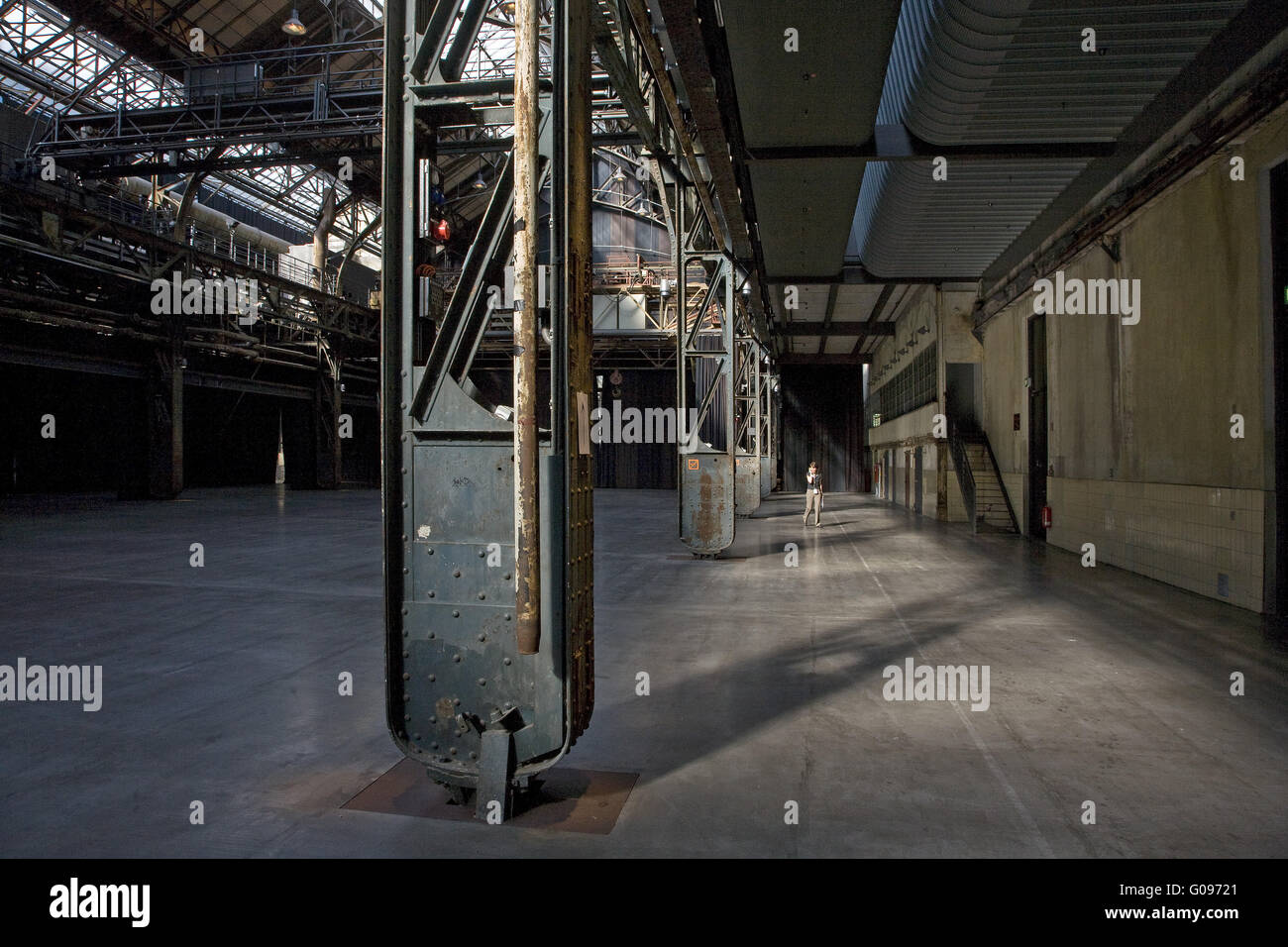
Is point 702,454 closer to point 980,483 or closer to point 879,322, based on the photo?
point 980,483

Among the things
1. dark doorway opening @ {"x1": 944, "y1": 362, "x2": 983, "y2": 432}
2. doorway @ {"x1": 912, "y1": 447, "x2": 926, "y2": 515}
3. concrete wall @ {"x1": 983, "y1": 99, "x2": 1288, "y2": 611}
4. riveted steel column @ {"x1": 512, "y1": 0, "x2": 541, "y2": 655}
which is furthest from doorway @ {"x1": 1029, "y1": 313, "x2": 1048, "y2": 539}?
riveted steel column @ {"x1": 512, "y1": 0, "x2": 541, "y2": 655}

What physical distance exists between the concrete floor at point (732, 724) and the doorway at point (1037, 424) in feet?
21.1

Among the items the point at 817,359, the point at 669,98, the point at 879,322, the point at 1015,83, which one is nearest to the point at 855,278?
the point at 1015,83

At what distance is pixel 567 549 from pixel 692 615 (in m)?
5.12

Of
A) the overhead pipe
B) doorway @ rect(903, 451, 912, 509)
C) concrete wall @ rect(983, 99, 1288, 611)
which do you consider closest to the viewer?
the overhead pipe

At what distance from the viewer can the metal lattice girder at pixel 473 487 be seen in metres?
3.62

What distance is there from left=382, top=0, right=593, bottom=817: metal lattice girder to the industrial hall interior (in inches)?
0.9

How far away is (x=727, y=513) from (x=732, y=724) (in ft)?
26.8

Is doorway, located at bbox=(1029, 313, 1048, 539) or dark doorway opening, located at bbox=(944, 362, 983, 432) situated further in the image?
dark doorway opening, located at bbox=(944, 362, 983, 432)

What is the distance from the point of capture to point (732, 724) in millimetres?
4957

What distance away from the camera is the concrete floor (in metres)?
3.45

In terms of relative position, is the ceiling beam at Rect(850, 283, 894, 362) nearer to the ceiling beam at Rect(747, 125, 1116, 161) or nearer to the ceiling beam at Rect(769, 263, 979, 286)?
the ceiling beam at Rect(769, 263, 979, 286)

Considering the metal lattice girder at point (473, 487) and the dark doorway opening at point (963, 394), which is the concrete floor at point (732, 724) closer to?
the metal lattice girder at point (473, 487)
